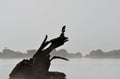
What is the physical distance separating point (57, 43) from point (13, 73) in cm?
343

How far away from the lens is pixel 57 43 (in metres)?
20.9

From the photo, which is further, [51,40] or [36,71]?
[51,40]

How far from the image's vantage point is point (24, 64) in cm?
1952

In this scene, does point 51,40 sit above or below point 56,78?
above

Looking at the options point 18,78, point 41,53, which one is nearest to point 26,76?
point 18,78

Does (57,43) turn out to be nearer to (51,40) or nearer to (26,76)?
(51,40)

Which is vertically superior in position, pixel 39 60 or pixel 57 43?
pixel 57 43

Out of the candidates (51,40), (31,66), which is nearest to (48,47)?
(51,40)

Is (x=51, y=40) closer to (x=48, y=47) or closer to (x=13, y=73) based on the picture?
(x=48, y=47)

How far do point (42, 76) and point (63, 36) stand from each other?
9.66ft

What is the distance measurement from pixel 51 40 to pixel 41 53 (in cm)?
109

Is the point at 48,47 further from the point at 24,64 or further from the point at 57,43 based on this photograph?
the point at 24,64

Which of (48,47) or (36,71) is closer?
(36,71)

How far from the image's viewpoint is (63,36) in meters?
20.9
